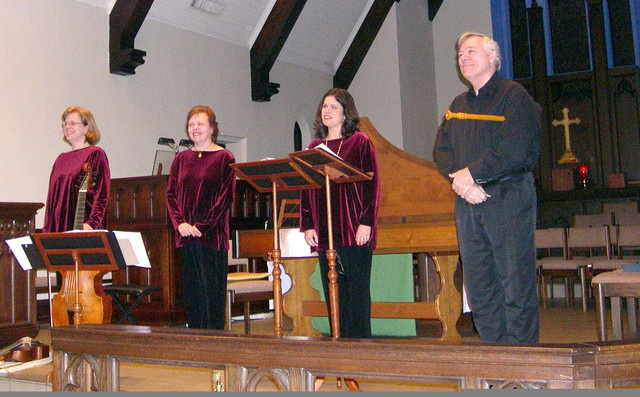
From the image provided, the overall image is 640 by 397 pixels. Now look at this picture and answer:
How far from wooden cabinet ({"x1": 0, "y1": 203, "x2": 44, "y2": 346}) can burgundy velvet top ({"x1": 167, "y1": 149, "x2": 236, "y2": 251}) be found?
1.88 meters

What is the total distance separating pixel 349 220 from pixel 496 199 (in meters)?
0.77

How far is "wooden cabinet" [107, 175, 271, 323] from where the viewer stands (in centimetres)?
609

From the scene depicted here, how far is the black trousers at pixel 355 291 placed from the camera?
10.1 feet

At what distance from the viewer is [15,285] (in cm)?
470

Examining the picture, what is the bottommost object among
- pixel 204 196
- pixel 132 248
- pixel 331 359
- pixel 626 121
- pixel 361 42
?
pixel 331 359

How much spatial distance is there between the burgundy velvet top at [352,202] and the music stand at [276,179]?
0.54 feet

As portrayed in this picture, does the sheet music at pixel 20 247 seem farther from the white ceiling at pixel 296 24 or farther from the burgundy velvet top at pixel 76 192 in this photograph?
the white ceiling at pixel 296 24

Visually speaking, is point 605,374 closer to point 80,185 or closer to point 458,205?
point 458,205

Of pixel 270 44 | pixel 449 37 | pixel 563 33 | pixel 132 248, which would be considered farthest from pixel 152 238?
pixel 563 33

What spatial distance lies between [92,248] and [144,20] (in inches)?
220

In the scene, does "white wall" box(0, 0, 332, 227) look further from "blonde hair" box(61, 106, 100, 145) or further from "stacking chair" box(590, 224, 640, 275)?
"stacking chair" box(590, 224, 640, 275)

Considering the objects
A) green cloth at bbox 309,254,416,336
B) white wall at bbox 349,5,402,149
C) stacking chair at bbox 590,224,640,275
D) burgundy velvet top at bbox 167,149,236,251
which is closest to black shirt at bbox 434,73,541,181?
burgundy velvet top at bbox 167,149,236,251

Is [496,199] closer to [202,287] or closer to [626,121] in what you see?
[202,287]

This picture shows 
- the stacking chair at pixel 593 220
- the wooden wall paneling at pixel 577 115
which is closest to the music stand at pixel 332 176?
the stacking chair at pixel 593 220
